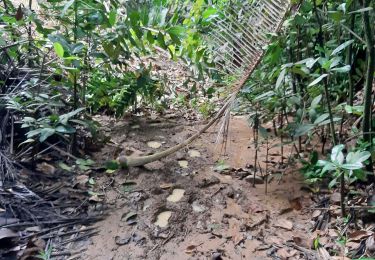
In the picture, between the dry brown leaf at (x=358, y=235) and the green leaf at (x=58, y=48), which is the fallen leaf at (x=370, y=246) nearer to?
the dry brown leaf at (x=358, y=235)

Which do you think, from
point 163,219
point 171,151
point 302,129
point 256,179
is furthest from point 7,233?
point 302,129

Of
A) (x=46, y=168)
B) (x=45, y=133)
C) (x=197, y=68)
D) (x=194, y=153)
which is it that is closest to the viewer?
(x=45, y=133)

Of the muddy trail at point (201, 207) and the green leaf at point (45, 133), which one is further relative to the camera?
the green leaf at point (45, 133)

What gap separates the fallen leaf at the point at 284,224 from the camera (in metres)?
2.00

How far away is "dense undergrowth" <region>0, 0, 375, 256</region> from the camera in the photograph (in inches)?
83.1

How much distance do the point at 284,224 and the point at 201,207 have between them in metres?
0.40

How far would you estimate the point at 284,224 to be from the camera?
202 centimetres

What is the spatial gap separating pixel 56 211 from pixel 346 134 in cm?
154

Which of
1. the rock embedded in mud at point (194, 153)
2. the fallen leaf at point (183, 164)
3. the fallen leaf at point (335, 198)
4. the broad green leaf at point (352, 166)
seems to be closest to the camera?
the broad green leaf at point (352, 166)

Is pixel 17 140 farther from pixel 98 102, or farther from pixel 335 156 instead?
pixel 335 156

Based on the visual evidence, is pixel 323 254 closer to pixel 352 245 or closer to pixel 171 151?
pixel 352 245

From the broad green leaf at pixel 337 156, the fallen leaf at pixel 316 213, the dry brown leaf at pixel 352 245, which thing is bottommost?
the dry brown leaf at pixel 352 245

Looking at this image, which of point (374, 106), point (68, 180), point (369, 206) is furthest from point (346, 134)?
point (68, 180)

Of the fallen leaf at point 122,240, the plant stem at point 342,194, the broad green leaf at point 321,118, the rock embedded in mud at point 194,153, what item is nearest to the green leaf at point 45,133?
the fallen leaf at point 122,240
